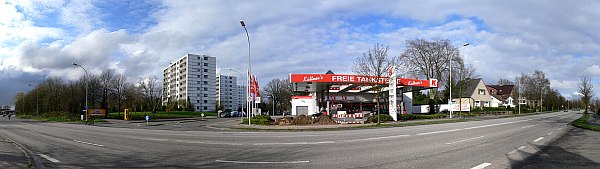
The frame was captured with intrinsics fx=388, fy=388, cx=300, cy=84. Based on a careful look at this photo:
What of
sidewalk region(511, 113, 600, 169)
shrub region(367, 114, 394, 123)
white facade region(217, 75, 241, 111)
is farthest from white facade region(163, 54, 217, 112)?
sidewalk region(511, 113, 600, 169)

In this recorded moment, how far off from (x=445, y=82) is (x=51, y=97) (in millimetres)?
73961

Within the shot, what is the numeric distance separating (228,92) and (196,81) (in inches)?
1731

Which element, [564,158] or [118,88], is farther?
[118,88]

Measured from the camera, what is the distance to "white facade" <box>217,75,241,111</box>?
16925 cm

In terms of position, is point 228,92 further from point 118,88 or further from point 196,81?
point 118,88

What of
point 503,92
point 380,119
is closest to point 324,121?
point 380,119

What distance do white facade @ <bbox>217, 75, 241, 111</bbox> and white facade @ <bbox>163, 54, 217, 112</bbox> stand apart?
2793 centimetres

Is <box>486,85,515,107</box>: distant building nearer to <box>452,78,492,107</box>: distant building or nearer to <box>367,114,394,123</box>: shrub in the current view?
<box>452,78,492,107</box>: distant building

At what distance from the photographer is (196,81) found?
131 metres

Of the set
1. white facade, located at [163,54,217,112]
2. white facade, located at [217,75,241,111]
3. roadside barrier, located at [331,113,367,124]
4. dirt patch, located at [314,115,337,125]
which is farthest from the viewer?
white facade, located at [217,75,241,111]

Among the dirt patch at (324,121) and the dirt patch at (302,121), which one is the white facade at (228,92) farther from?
the dirt patch at (324,121)

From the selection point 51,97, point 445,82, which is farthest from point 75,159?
point 51,97

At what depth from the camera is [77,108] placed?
73500 millimetres

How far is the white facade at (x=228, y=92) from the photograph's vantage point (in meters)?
169
